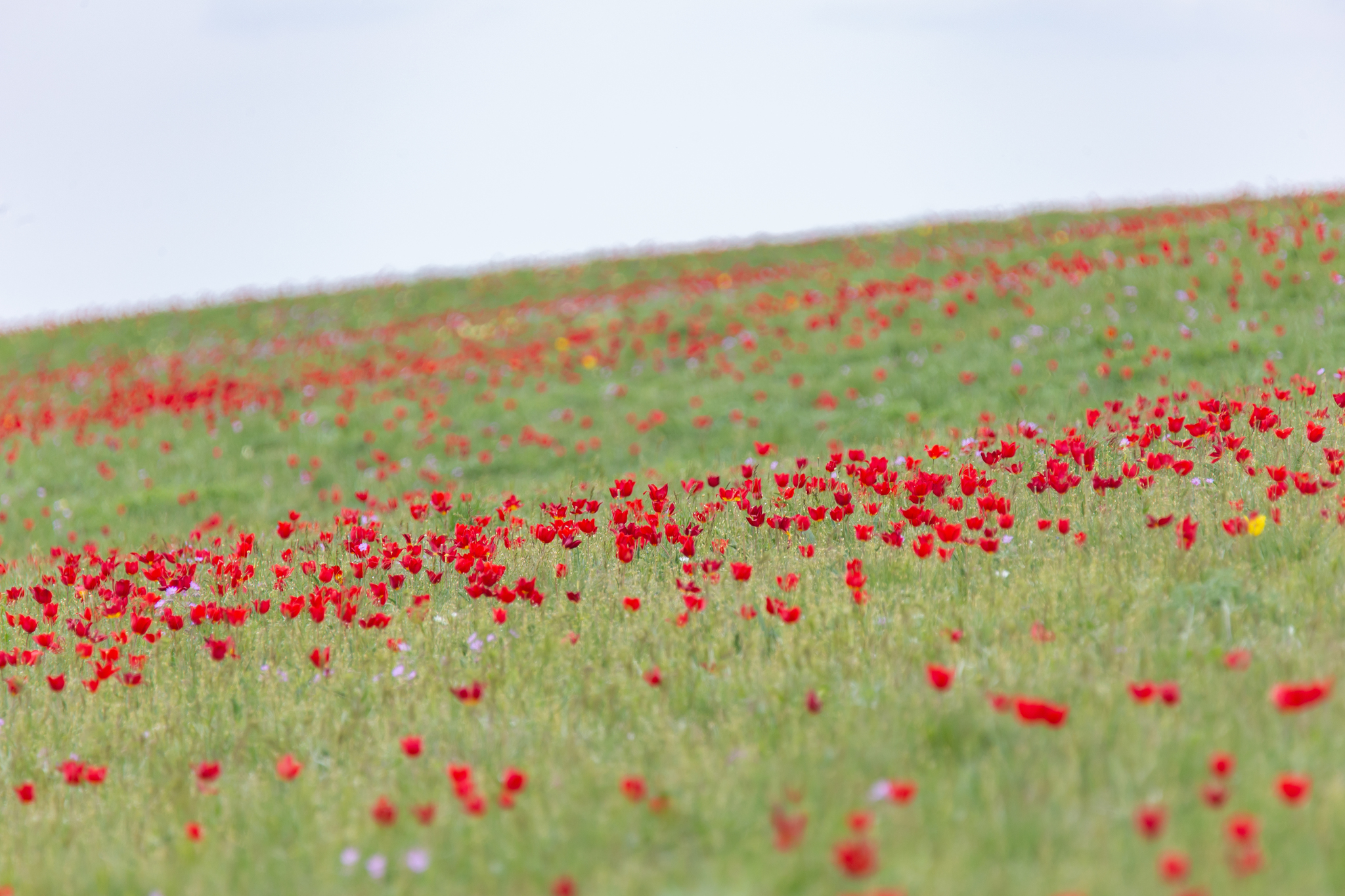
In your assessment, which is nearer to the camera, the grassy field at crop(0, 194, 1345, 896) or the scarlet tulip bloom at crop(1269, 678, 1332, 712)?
the scarlet tulip bloom at crop(1269, 678, 1332, 712)

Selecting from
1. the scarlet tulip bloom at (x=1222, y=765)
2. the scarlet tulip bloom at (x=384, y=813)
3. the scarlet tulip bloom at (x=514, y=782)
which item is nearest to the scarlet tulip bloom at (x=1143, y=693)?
the scarlet tulip bloom at (x=1222, y=765)

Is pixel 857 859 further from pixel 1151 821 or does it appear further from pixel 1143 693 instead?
pixel 1143 693

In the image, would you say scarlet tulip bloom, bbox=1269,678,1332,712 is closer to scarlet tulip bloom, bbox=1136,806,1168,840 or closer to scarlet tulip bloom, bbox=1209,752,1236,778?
scarlet tulip bloom, bbox=1209,752,1236,778

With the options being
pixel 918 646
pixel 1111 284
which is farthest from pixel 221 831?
pixel 1111 284

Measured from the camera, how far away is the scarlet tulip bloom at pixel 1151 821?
7.84ft

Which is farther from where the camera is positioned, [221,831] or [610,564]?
[610,564]

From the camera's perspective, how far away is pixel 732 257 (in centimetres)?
2534

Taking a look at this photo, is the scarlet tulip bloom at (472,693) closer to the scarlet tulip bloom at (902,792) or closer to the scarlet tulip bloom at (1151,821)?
the scarlet tulip bloom at (902,792)

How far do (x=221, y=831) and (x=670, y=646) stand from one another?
68.4 inches

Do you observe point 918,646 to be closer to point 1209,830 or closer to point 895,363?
point 1209,830

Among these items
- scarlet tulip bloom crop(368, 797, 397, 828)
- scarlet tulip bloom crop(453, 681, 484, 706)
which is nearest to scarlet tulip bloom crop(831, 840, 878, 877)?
scarlet tulip bloom crop(368, 797, 397, 828)

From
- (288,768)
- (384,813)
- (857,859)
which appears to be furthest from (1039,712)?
(288,768)

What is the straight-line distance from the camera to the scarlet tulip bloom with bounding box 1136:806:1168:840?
7.84 ft

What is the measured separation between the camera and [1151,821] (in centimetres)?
239
